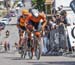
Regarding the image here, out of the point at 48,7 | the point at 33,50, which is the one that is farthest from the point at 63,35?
the point at 48,7

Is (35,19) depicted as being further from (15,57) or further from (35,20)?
(15,57)

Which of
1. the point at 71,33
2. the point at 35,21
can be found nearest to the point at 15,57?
the point at 35,21

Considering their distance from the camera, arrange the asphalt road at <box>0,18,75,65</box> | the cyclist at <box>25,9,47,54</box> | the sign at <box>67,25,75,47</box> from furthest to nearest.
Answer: the sign at <box>67,25,75,47</box>
the cyclist at <box>25,9,47,54</box>
the asphalt road at <box>0,18,75,65</box>

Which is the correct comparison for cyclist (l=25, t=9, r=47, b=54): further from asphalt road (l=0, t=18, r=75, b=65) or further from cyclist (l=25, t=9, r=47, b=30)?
asphalt road (l=0, t=18, r=75, b=65)

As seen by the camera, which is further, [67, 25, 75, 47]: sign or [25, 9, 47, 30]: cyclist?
[67, 25, 75, 47]: sign

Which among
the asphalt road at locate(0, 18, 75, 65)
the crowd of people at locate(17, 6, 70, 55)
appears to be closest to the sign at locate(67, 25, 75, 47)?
the crowd of people at locate(17, 6, 70, 55)

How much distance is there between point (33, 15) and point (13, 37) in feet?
50.2

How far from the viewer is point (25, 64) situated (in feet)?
53.1

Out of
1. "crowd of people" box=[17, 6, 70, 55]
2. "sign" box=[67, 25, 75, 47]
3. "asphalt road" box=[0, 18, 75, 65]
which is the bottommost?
"asphalt road" box=[0, 18, 75, 65]

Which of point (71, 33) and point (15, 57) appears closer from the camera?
point (15, 57)

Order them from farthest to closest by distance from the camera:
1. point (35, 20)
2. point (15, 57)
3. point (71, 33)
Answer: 1. point (71, 33)
2. point (15, 57)
3. point (35, 20)

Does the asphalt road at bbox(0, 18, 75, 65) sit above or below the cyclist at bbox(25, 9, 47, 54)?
below

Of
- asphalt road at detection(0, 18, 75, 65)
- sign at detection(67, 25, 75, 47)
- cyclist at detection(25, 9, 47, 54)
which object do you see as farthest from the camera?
sign at detection(67, 25, 75, 47)

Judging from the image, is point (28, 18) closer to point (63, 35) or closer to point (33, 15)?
point (33, 15)
